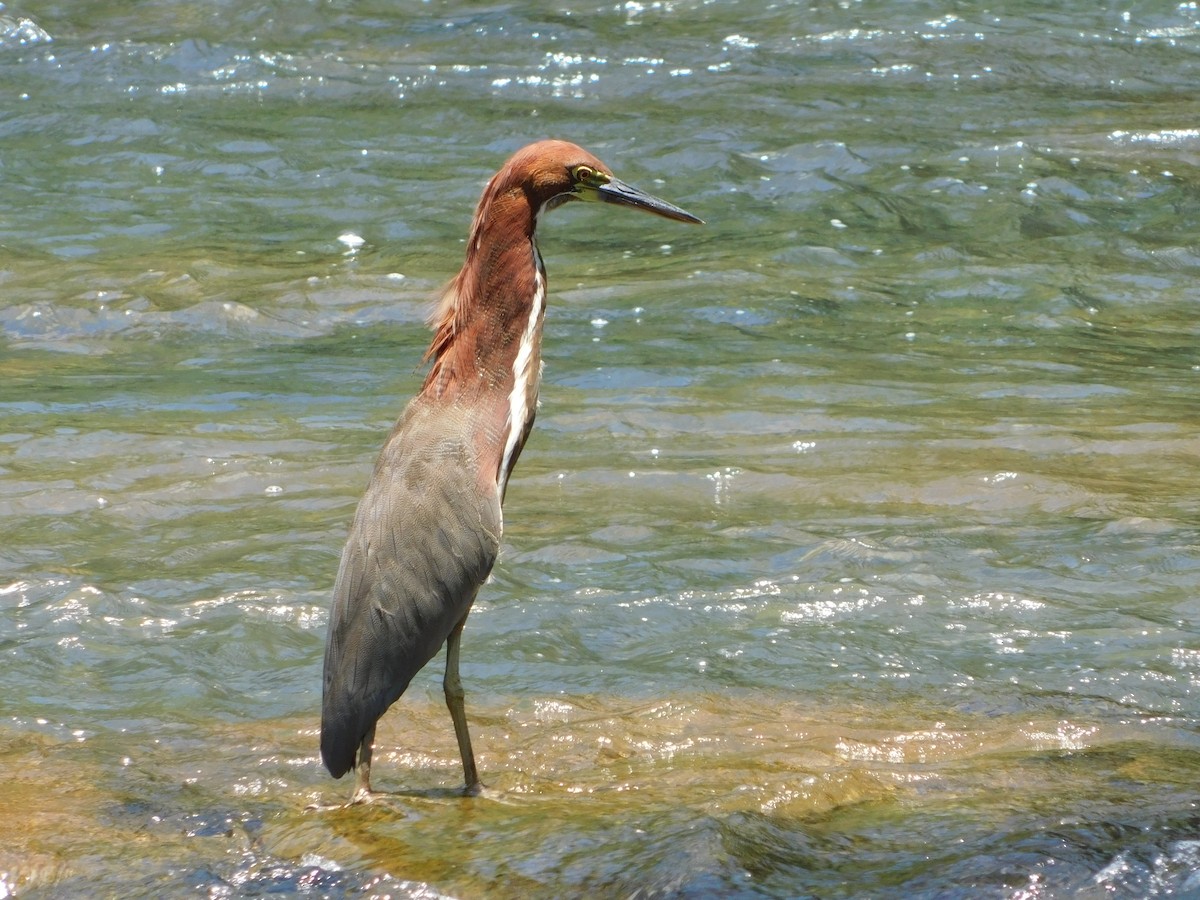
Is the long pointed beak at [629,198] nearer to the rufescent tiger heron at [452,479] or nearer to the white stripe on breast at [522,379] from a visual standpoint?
the rufescent tiger heron at [452,479]

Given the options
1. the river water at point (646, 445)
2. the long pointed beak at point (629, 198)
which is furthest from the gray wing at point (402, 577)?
the long pointed beak at point (629, 198)

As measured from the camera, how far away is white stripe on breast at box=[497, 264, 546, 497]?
5418 millimetres

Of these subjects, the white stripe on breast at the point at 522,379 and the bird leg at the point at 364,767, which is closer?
the bird leg at the point at 364,767

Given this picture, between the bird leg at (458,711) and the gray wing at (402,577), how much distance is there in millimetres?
95

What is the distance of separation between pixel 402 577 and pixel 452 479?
1.18ft

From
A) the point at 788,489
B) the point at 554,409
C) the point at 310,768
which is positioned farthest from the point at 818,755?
the point at 554,409

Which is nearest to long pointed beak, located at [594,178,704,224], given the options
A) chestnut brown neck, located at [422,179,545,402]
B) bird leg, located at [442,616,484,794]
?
chestnut brown neck, located at [422,179,545,402]

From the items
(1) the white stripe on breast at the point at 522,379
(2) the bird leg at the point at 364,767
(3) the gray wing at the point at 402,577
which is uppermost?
(1) the white stripe on breast at the point at 522,379

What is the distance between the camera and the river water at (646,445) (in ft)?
14.7

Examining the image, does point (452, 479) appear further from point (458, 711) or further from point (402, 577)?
point (458, 711)

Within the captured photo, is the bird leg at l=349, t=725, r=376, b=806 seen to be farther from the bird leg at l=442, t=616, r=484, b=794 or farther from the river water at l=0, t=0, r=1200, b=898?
the bird leg at l=442, t=616, r=484, b=794

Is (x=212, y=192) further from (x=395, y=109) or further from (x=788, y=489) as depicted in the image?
(x=788, y=489)

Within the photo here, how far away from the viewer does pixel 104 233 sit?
12.2 meters

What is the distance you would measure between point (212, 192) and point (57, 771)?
8811mm
